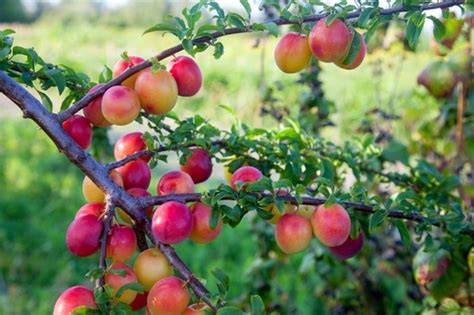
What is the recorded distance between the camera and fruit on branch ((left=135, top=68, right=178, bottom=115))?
750 mm

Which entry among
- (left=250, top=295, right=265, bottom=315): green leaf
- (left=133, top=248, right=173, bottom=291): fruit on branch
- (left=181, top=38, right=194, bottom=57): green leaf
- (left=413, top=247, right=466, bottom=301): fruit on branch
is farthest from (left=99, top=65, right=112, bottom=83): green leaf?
(left=413, top=247, right=466, bottom=301): fruit on branch

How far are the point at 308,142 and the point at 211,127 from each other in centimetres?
20

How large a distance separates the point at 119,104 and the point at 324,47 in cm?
23

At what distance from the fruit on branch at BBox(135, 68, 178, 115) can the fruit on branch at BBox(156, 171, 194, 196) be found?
0.26 ft

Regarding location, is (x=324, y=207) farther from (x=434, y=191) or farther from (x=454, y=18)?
(x=454, y=18)

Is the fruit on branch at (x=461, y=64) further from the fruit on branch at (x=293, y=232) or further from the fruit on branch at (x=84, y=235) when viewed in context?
the fruit on branch at (x=84, y=235)

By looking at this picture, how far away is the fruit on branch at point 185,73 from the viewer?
0.79 meters

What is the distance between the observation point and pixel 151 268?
69cm

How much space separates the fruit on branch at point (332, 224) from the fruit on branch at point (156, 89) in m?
0.20

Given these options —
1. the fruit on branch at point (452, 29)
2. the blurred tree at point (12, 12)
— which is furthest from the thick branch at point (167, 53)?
the blurred tree at point (12, 12)

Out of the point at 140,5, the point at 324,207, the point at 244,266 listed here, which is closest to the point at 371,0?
the point at 324,207

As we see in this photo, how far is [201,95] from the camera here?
7.21 metres

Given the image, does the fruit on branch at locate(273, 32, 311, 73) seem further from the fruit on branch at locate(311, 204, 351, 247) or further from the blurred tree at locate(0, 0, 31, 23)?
the blurred tree at locate(0, 0, 31, 23)

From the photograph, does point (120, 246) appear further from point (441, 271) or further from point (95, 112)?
point (441, 271)
